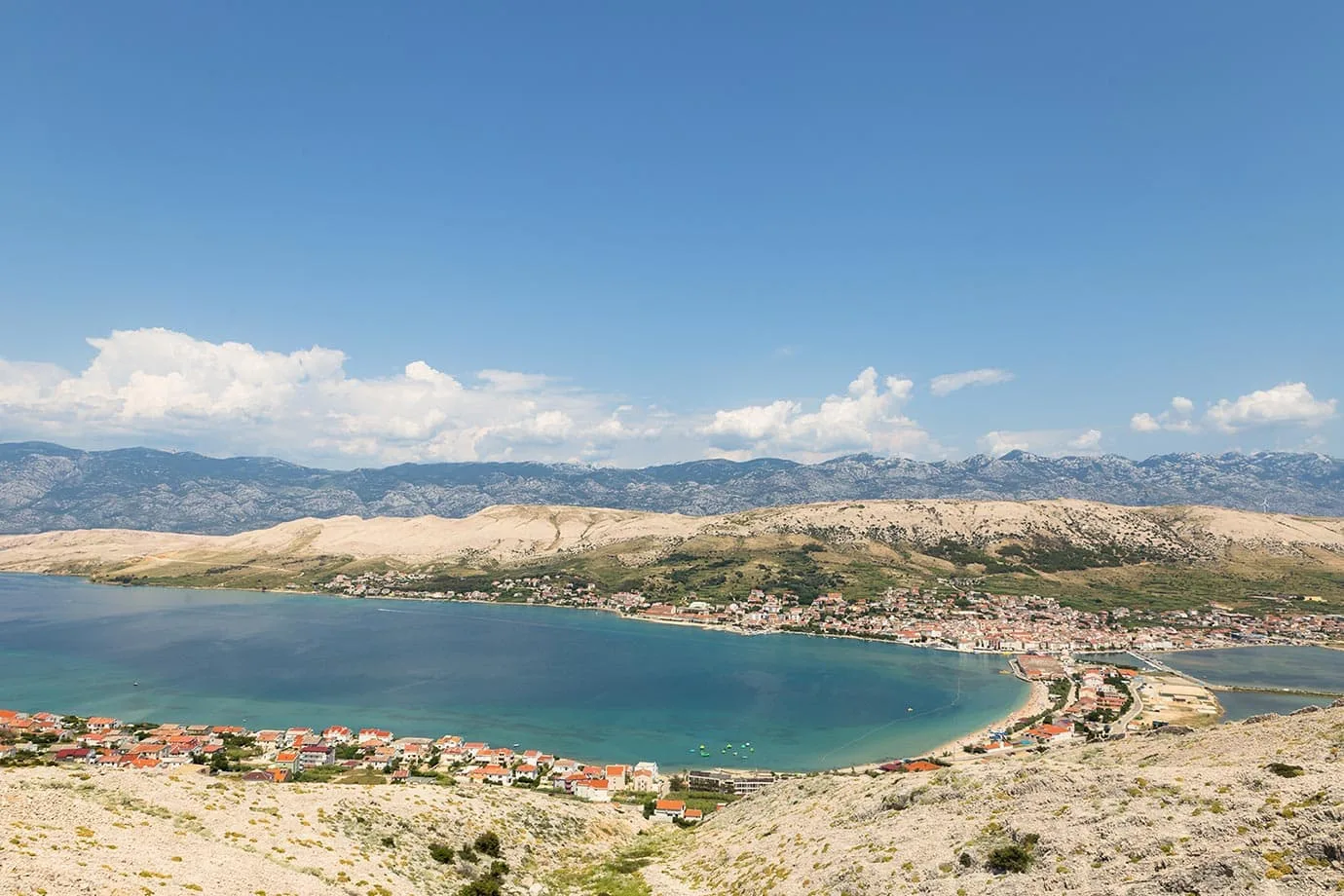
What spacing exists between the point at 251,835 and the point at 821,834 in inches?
898

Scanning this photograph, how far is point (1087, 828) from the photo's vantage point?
19.8 meters

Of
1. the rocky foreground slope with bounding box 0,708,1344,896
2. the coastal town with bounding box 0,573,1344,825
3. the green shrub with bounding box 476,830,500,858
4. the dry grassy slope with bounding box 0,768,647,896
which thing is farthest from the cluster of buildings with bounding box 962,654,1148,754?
the green shrub with bounding box 476,830,500,858

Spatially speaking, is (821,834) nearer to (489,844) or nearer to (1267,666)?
(489,844)

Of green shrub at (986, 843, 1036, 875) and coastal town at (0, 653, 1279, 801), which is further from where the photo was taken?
coastal town at (0, 653, 1279, 801)

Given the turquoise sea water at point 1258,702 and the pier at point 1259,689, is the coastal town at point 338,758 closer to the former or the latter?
the turquoise sea water at point 1258,702

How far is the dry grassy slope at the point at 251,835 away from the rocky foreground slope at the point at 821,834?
0.10 metres

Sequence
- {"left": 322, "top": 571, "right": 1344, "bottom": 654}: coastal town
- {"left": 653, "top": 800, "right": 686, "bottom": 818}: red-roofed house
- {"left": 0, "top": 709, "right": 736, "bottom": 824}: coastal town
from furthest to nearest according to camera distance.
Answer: {"left": 322, "top": 571, "right": 1344, "bottom": 654}: coastal town → {"left": 0, "top": 709, "right": 736, "bottom": 824}: coastal town → {"left": 653, "top": 800, "right": 686, "bottom": 818}: red-roofed house

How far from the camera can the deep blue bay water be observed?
90000 millimetres

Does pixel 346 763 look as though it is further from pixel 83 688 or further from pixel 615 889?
pixel 83 688

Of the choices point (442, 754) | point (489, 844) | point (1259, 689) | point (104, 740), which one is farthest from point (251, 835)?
point (1259, 689)

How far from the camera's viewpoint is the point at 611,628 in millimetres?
178750

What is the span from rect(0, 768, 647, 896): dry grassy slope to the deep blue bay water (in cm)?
4968

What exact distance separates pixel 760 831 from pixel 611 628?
151047mm

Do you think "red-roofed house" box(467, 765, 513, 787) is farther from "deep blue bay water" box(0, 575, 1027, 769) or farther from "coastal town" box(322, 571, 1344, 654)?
"coastal town" box(322, 571, 1344, 654)
